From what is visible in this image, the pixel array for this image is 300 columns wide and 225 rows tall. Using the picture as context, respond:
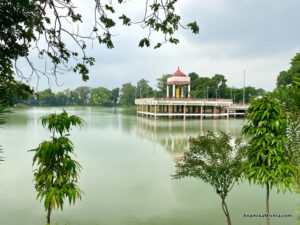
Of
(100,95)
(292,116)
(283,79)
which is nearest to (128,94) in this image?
(100,95)

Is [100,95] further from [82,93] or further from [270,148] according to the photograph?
[270,148]

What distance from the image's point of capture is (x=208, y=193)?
9.61 m

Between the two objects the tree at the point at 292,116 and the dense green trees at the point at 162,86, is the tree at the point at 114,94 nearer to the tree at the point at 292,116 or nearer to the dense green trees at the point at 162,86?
the dense green trees at the point at 162,86

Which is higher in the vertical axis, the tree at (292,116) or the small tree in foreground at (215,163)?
the tree at (292,116)

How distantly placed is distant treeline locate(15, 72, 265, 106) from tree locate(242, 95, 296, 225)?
3833 cm

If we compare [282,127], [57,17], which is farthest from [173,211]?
[57,17]

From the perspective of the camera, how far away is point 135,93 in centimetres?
9125

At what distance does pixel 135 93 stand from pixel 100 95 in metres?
31.6

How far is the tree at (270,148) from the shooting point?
5.27 metres

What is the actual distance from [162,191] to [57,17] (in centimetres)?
752

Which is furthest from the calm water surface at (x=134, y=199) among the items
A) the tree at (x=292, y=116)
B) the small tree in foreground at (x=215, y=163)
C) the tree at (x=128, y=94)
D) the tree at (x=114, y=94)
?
the tree at (x=114, y=94)

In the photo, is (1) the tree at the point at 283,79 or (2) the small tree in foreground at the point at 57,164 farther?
(1) the tree at the point at 283,79

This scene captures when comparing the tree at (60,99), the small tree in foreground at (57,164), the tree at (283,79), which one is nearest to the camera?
the small tree in foreground at (57,164)

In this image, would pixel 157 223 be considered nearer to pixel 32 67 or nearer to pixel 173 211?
pixel 173 211
